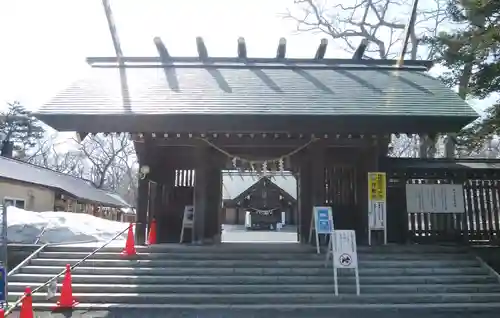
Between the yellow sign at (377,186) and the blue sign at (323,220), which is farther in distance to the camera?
the yellow sign at (377,186)

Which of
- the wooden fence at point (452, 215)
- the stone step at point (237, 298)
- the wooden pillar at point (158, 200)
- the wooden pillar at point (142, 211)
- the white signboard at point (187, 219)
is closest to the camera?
the stone step at point (237, 298)

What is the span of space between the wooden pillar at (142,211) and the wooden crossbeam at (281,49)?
5828 millimetres

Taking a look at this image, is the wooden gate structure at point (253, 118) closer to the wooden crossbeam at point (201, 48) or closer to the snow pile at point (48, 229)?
the wooden crossbeam at point (201, 48)

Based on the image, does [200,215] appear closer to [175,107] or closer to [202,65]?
[175,107]

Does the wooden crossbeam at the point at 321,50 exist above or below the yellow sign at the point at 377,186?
above

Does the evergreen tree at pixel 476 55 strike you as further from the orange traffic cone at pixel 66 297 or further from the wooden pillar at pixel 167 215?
the orange traffic cone at pixel 66 297

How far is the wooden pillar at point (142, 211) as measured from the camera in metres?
10.1

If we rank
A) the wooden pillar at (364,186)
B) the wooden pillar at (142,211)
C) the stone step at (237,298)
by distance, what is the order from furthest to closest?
the wooden pillar at (364,186)
the wooden pillar at (142,211)
the stone step at (237,298)

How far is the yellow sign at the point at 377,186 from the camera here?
388 inches

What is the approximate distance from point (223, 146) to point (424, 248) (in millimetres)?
5543

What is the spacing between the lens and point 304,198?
36.4ft

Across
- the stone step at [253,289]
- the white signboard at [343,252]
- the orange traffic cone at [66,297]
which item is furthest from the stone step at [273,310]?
the white signboard at [343,252]

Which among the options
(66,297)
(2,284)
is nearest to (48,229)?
(66,297)

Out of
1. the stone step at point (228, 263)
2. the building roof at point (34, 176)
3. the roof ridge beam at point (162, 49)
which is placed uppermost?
the roof ridge beam at point (162, 49)
